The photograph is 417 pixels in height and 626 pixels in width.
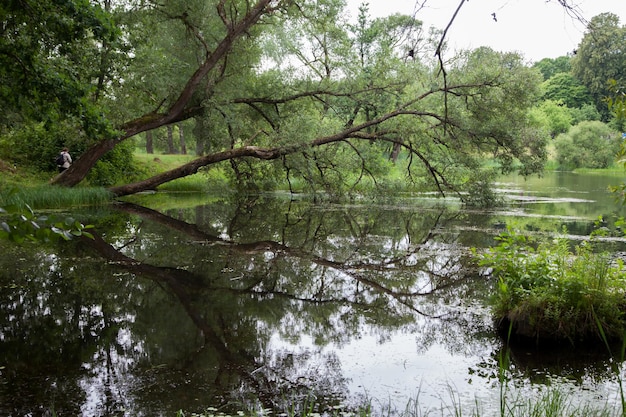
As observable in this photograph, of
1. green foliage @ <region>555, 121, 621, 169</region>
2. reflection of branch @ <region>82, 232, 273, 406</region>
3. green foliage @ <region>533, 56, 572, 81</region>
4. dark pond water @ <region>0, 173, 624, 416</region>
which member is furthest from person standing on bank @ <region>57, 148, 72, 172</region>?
green foliage @ <region>533, 56, 572, 81</region>

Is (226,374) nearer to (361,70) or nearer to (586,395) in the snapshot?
(586,395)

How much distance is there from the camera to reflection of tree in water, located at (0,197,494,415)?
451cm

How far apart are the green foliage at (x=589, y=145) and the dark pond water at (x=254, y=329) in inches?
1525

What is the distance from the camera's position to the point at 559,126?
2237 inches

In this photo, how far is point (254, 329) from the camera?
19.5 ft

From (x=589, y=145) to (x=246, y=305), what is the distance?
47.1 m

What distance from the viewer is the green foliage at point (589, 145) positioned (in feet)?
151

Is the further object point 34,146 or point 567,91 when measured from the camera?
point 567,91

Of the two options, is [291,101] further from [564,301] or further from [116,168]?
[564,301]

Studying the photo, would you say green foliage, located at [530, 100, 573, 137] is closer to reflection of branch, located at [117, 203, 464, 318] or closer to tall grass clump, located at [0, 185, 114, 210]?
reflection of branch, located at [117, 203, 464, 318]

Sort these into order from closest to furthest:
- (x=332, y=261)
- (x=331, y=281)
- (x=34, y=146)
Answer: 1. (x=331, y=281)
2. (x=332, y=261)
3. (x=34, y=146)

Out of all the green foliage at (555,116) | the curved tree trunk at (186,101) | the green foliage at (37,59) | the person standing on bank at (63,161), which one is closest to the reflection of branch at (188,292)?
the green foliage at (37,59)

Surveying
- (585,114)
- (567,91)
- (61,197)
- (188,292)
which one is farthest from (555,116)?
(188,292)

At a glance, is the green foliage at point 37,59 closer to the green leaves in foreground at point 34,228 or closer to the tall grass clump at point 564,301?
the tall grass clump at point 564,301
